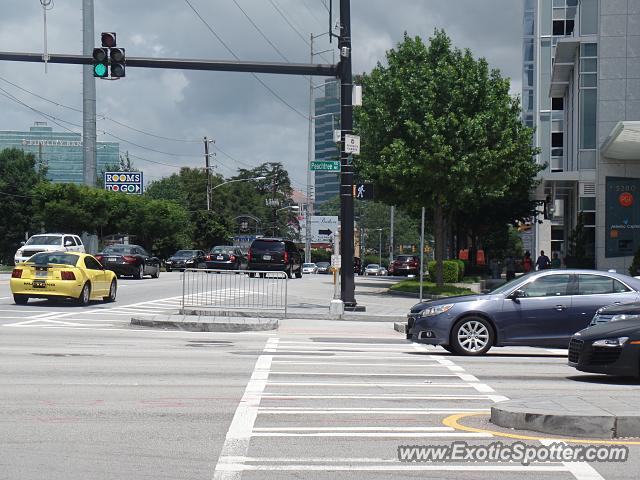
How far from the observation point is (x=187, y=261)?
59.2 m

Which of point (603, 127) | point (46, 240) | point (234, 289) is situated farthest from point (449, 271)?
point (234, 289)

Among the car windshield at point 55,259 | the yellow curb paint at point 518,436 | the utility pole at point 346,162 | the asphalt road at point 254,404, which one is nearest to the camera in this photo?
the asphalt road at point 254,404

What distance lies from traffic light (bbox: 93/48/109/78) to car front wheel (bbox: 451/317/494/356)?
466 inches

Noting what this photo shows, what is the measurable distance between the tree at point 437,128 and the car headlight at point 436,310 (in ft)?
66.0

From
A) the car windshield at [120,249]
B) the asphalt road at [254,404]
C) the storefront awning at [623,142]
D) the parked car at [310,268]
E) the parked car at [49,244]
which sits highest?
the storefront awning at [623,142]

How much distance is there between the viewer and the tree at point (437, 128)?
119 ft

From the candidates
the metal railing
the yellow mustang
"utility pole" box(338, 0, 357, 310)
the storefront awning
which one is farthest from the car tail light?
the storefront awning

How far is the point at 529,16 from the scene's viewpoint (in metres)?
88.9

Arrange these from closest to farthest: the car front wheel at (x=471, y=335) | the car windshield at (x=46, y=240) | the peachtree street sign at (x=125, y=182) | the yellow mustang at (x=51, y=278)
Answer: the car front wheel at (x=471, y=335)
the yellow mustang at (x=51, y=278)
the car windshield at (x=46, y=240)
the peachtree street sign at (x=125, y=182)

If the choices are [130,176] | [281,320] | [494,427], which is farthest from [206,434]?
[130,176]

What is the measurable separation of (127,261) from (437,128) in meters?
17.0

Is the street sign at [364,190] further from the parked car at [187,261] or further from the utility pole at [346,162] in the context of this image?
the parked car at [187,261]

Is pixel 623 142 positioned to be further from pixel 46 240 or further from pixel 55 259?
pixel 46 240

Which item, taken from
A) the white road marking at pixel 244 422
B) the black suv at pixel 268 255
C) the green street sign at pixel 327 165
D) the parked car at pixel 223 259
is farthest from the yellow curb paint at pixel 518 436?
the parked car at pixel 223 259
